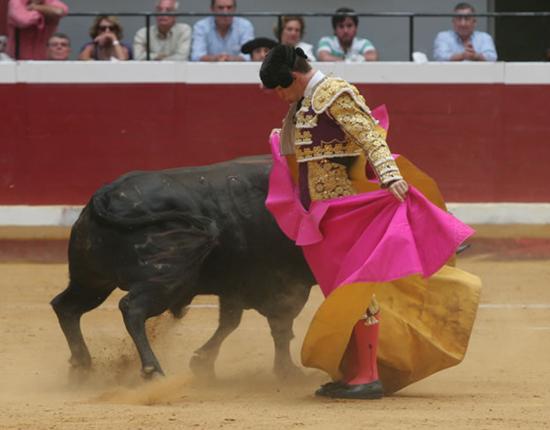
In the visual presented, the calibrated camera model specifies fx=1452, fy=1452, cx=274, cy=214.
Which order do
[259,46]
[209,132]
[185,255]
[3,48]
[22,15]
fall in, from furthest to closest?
[3,48], [209,132], [22,15], [259,46], [185,255]

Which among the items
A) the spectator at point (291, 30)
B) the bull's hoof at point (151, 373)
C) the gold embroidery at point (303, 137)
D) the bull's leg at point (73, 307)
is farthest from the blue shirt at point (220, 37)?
the bull's hoof at point (151, 373)

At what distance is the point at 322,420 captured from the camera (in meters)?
4.51

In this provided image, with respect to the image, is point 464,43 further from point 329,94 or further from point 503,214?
point 329,94

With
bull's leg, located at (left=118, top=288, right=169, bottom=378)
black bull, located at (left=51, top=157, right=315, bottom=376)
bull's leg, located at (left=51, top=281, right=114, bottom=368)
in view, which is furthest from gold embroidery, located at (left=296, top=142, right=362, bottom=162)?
→ bull's leg, located at (left=51, top=281, right=114, bottom=368)

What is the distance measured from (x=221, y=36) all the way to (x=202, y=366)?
4.48 meters

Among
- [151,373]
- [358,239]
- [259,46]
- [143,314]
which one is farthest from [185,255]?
[259,46]

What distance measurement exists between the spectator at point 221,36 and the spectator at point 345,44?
0.52 metres

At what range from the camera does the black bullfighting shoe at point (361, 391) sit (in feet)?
16.5

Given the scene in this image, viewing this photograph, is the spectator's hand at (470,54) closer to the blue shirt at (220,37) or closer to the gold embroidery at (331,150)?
the blue shirt at (220,37)

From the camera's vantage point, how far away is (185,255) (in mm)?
5336

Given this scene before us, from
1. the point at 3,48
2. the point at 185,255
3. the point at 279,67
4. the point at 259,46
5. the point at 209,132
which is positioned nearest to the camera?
the point at 279,67

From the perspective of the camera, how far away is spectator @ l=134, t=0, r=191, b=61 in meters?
9.81

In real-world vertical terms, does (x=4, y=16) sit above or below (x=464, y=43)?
above

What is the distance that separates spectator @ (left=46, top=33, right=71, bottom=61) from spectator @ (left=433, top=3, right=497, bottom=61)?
251cm
